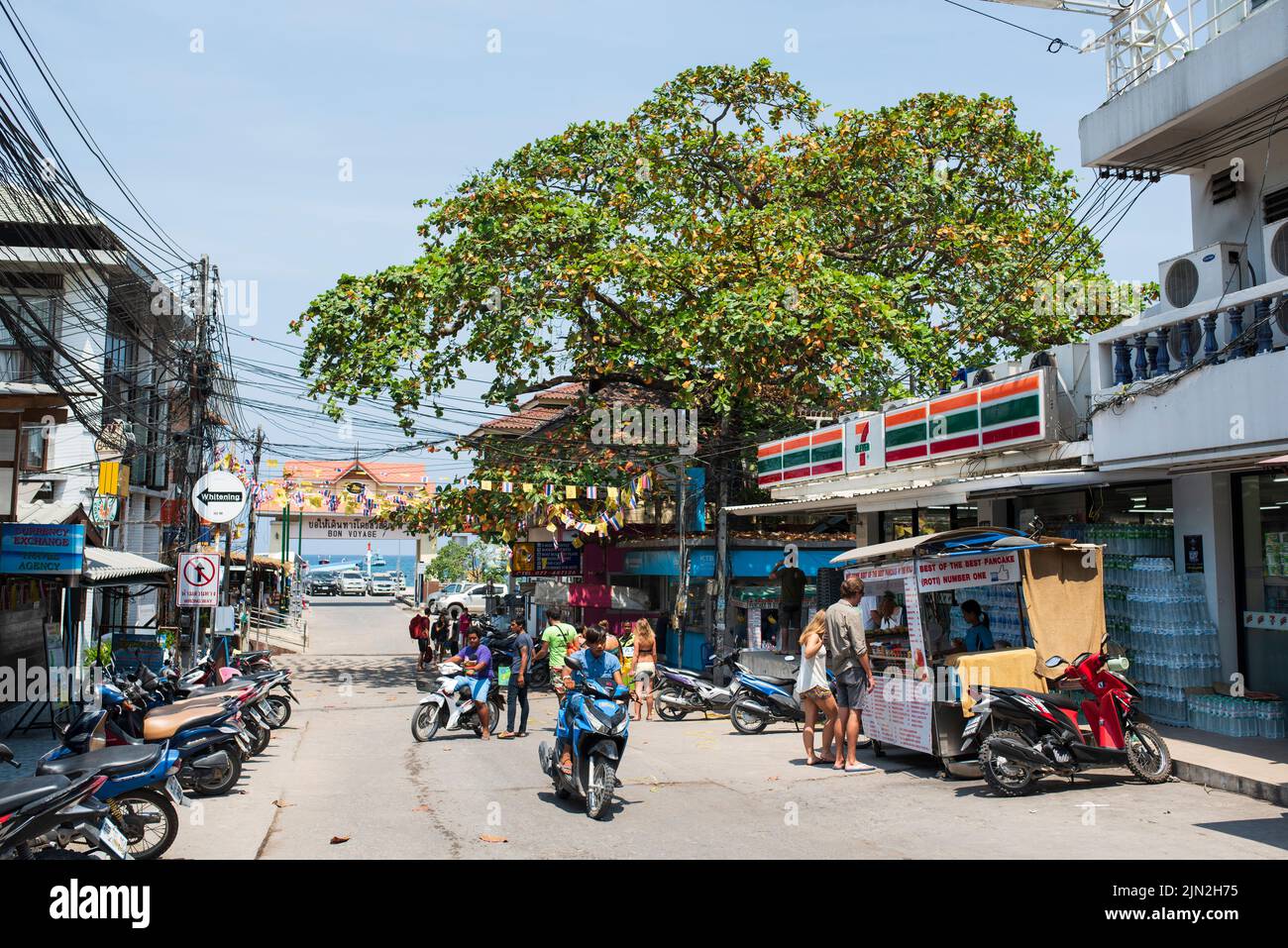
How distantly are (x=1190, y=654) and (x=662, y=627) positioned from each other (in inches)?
588

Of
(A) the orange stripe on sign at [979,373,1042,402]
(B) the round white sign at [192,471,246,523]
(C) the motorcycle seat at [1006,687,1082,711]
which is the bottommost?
(C) the motorcycle seat at [1006,687,1082,711]

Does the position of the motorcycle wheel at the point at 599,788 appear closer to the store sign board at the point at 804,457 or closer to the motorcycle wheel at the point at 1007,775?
the motorcycle wheel at the point at 1007,775

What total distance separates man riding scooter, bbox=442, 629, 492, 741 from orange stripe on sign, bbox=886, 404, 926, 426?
7.25 meters

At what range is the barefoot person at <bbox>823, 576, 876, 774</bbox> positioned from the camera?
1131cm

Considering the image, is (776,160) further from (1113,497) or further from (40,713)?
(40,713)

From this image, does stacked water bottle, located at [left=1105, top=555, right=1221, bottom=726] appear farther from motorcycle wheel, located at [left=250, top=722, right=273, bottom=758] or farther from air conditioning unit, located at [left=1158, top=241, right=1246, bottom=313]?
motorcycle wheel, located at [left=250, top=722, right=273, bottom=758]

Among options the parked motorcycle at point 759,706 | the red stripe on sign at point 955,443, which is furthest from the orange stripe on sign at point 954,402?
the parked motorcycle at point 759,706

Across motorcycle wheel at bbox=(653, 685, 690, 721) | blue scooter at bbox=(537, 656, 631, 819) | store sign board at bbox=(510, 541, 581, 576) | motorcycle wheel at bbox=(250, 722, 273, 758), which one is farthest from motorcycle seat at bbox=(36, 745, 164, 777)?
store sign board at bbox=(510, 541, 581, 576)

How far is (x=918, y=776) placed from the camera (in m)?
11.0

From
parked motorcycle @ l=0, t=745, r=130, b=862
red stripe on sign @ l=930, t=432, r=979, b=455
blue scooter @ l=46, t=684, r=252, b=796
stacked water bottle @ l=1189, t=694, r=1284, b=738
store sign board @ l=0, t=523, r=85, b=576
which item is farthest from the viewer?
red stripe on sign @ l=930, t=432, r=979, b=455

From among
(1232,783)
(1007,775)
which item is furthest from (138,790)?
(1232,783)

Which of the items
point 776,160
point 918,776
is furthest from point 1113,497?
point 776,160

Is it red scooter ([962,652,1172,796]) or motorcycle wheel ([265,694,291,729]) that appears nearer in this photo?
red scooter ([962,652,1172,796])

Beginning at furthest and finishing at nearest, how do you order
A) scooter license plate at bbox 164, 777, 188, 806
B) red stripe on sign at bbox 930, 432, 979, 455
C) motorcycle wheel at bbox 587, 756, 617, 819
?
red stripe on sign at bbox 930, 432, 979, 455
motorcycle wheel at bbox 587, 756, 617, 819
scooter license plate at bbox 164, 777, 188, 806
